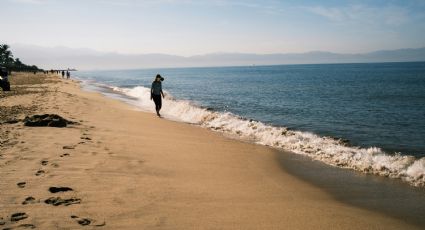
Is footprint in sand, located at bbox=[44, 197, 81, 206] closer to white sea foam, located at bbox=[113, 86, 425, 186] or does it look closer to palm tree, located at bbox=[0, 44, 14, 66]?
white sea foam, located at bbox=[113, 86, 425, 186]

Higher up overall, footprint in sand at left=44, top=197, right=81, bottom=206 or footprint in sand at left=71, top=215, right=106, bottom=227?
footprint in sand at left=44, top=197, right=81, bottom=206

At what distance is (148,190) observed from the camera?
5.67 metres

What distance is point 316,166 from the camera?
28.9 ft

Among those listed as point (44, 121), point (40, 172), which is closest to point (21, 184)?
point (40, 172)

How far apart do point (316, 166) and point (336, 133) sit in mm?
6514

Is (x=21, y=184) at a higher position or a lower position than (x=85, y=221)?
higher

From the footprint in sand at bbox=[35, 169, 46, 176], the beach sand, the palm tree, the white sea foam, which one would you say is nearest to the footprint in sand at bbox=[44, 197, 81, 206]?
the beach sand

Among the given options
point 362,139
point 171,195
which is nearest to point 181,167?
point 171,195

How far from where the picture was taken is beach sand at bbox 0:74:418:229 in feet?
14.9

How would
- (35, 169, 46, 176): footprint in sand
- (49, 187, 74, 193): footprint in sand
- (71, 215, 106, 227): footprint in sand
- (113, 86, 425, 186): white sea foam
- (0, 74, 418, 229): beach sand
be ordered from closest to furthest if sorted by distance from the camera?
(71, 215, 106, 227): footprint in sand < (0, 74, 418, 229): beach sand < (49, 187, 74, 193): footprint in sand < (35, 169, 46, 176): footprint in sand < (113, 86, 425, 186): white sea foam

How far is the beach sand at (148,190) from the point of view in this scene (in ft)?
14.9

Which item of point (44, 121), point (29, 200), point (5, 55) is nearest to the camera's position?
point (29, 200)

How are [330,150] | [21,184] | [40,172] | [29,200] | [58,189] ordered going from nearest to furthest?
[29,200] → [58,189] → [21,184] → [40,172] → [330,150]

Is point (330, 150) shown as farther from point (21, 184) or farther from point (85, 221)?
point (21, 184)
